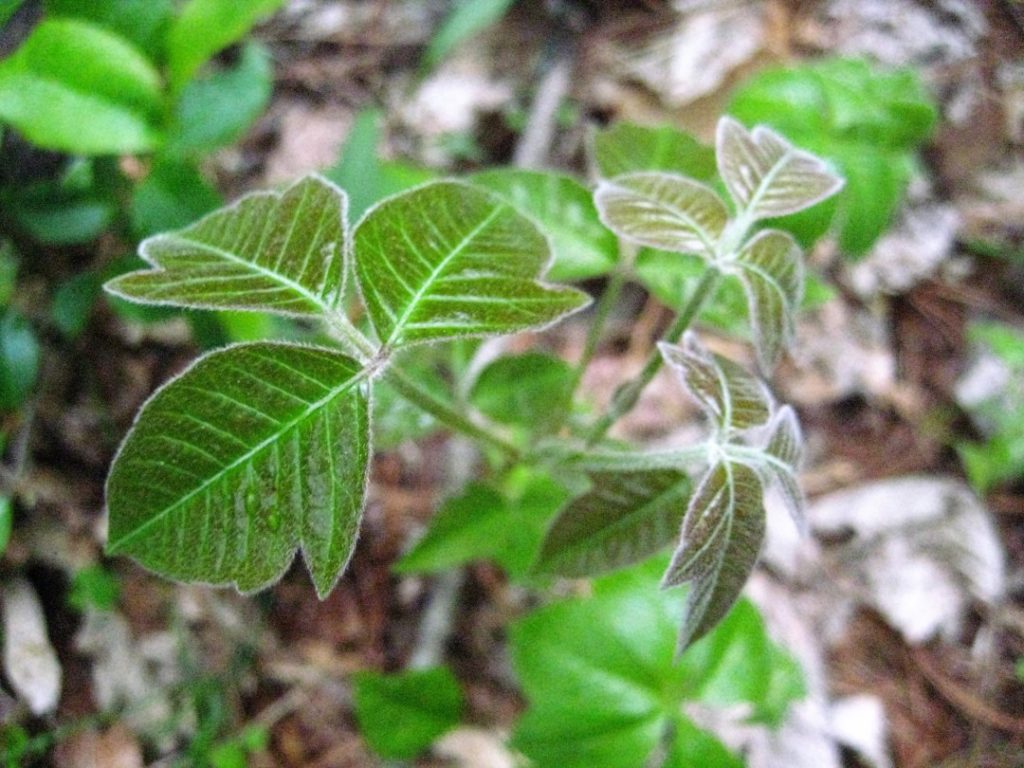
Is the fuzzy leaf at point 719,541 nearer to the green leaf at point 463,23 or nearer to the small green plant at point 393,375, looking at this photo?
the small green plant at point 393,375

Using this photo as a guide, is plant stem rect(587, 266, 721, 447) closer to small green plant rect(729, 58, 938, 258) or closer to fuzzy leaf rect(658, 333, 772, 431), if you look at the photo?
fuzzy leaf rect(658, 333, 772, 431)

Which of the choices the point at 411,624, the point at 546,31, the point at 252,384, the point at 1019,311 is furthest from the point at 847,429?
the point at 252,384

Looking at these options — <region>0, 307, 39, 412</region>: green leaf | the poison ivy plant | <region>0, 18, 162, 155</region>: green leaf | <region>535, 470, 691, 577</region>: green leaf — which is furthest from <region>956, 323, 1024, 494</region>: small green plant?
<region>0, 307, 39, 412</region>: green leaf

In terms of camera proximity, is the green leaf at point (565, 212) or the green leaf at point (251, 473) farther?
the green leaf at point (565, 212)

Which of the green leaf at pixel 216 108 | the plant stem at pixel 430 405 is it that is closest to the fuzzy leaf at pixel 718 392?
the plant stem at pixel 430 405

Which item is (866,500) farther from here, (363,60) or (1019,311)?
(363,60)

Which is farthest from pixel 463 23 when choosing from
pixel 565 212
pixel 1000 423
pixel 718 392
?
pixel 1000 423

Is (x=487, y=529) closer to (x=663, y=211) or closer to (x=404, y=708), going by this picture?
(x=404, y=708)
